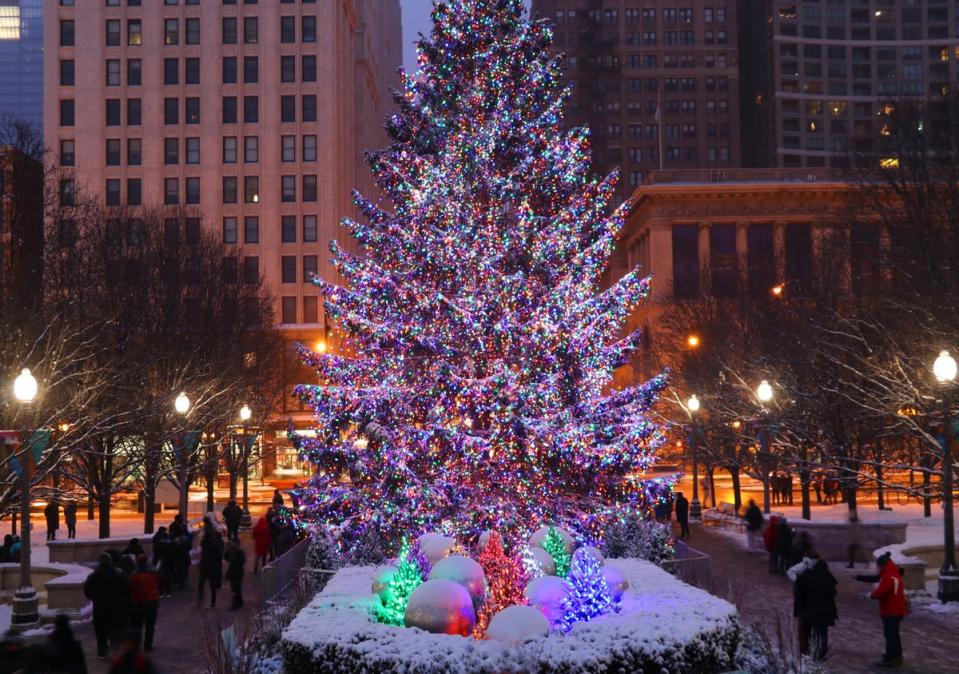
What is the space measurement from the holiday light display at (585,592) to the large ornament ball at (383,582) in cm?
250

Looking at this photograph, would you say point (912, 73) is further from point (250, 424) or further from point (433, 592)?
point (433, 592)

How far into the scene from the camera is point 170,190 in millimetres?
91688

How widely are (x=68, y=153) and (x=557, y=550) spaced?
282ft

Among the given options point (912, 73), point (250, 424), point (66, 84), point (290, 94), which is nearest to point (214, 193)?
point (290, 94)

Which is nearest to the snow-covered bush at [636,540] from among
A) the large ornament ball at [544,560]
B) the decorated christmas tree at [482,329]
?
the decorated christmas tree at [482,329]

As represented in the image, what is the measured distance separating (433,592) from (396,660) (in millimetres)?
1476

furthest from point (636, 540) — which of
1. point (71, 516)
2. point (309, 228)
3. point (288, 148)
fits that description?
point (288, 148)

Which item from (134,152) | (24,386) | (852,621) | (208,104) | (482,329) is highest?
(208,104)

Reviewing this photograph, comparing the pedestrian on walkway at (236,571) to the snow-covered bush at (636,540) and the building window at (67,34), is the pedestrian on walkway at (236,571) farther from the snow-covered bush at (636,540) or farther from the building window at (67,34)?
the building window at (67,34)

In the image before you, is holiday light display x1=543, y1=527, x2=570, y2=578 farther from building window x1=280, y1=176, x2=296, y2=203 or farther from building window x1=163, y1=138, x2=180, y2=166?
building window x1=163, y1=138, x2=180, y2=166

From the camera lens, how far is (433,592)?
1375 cm

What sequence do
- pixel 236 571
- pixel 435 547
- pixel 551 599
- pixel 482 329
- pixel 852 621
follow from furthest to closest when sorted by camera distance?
pixel 236 571, pixel 482 329, pixel 852 621, pixel 435 547, pixel 551 599

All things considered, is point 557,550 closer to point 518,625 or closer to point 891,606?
point 518,625

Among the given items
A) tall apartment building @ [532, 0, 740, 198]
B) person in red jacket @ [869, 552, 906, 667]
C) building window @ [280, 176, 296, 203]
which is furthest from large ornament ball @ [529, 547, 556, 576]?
tall apartment building @ [532, 0, 740, 198]
